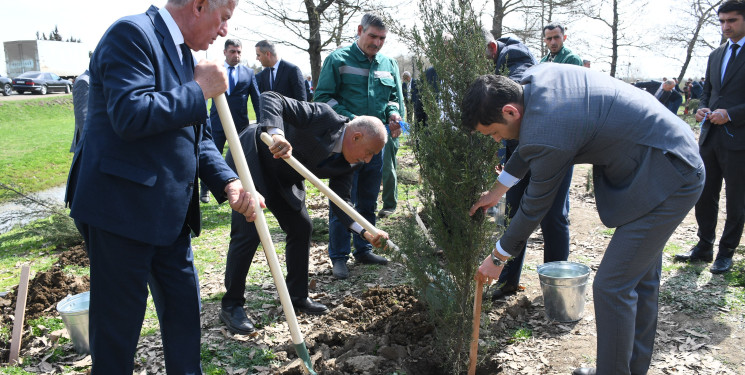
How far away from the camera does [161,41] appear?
2.30m

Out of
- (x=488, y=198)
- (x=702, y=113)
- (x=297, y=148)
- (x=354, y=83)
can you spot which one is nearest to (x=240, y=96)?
(x=354, y=83)

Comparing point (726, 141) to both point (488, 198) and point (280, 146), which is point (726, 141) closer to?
point (488, 198)

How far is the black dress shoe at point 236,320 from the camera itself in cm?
399

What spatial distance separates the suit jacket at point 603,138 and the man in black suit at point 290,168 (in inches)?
55.2

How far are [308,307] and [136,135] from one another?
2.63m

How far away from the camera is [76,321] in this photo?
3670mm

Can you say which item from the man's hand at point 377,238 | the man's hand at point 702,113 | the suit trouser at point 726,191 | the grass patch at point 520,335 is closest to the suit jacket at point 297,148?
the man's hand at point 377,238

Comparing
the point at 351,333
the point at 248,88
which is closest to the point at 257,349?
the point at 351,333

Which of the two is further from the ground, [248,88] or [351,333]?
[248,88]

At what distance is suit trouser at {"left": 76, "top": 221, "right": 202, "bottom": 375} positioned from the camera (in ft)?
7.55

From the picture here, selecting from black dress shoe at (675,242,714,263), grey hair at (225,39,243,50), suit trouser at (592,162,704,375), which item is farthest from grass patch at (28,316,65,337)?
black dress shoe at (675,242,714,263)

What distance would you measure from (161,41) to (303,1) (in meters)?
12.2

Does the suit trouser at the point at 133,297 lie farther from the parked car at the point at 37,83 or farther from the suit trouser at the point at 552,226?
the parked car at the point at 37,83

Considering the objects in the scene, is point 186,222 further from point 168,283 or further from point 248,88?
point 248,88
